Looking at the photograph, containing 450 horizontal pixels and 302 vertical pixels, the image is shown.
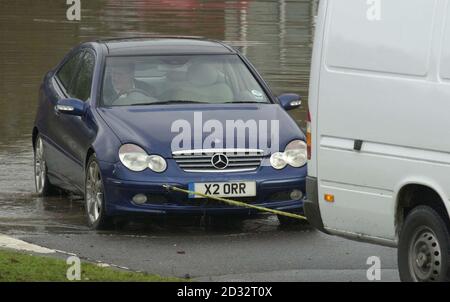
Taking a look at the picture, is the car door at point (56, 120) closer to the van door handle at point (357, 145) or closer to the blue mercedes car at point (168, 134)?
the blue mercedes car at point (168, 134)

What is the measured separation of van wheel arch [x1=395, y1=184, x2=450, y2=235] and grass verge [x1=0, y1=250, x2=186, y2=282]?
5.47 feet

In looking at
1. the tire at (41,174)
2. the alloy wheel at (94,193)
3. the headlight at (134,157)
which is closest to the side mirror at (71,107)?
the alloy wheel at (94,193)

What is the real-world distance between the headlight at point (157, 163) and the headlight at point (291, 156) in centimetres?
94

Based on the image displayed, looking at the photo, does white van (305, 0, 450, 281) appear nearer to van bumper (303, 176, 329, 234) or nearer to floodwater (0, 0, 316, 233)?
van bumper (303, 176, 329, 234)

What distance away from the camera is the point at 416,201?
9.92m

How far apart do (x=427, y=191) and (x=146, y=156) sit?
3804 mm

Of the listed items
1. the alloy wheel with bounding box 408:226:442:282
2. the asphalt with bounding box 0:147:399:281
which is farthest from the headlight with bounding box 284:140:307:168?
the alloy wheel with bounding box 408:226:442:282

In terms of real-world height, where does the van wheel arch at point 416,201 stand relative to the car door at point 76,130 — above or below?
above

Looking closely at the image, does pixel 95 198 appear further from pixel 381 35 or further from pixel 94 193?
pixel 381 35

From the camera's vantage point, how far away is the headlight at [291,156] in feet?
43.1

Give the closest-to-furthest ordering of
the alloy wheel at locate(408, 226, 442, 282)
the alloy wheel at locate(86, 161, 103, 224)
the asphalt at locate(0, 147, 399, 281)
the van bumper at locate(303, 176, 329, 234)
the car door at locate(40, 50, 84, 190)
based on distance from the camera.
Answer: the alloy wheel at locate(408, 226, 442, 282)
the van bumper at locate(303, 176, 329, 234)
the asphalt at locate(0, 147, 399, 281)
the alloy wheel at locate(86, 161, 103, 224)
the car door at locate(40, 50, 84, 190)

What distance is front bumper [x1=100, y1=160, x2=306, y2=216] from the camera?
42.3 ft
